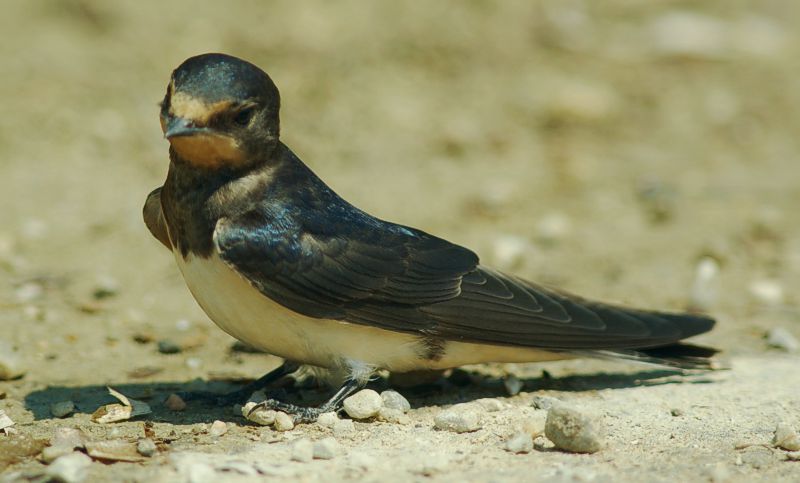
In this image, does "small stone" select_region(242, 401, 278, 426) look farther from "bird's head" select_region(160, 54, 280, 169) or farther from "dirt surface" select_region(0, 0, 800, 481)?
"bird's head" select_region(160, 54, 280, 169)

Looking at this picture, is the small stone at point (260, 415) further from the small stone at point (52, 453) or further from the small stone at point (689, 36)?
the small stone at point (689, 36)

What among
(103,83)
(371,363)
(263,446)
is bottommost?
(263,446)

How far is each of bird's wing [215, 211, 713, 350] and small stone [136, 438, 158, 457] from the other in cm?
57

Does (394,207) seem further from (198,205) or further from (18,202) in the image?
(198,205)

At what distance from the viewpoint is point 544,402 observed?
396cm

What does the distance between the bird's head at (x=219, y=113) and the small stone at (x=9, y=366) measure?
3.66 ft

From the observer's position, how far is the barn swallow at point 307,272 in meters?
3.59

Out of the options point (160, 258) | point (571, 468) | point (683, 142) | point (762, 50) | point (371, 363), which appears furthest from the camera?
point (762, 50)

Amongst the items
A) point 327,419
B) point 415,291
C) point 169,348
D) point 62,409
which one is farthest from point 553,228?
point 62,409

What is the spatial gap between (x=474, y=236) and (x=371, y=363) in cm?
252

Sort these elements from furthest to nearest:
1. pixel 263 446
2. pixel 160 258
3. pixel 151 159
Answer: pixel 151 159
pixel 160 258
pixel 263 446

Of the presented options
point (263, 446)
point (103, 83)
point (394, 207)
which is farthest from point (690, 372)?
point (103, 83)

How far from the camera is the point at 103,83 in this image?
7844 mm

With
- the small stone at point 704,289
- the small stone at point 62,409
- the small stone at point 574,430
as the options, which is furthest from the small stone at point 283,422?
the small stone at point 704,289
